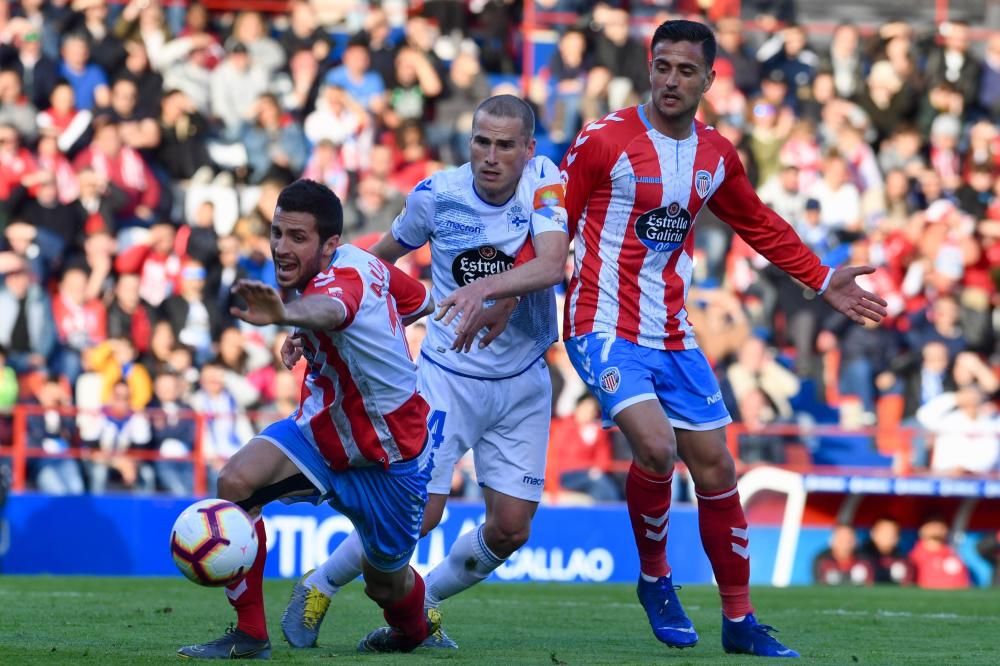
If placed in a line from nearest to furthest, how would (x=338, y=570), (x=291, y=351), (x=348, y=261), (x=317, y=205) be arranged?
→ (x=317, y=205) → (x=348, y=261) → (x=291, y=351) → (x=338, y=570)

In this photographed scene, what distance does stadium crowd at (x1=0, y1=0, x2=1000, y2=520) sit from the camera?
15891mm

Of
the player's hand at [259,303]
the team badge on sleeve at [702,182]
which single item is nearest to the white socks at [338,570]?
the player's hand at [259,303]

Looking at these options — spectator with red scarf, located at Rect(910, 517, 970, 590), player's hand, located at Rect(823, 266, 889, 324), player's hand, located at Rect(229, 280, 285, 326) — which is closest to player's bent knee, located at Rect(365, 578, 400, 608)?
player's hand, located at Rect(229, 280, 285, 326)

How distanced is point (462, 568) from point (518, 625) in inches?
50.8

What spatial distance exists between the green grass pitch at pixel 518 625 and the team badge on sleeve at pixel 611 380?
1.18 metres

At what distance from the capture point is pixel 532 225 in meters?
7.65

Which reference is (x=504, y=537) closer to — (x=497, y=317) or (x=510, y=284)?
(x=497, y=317)

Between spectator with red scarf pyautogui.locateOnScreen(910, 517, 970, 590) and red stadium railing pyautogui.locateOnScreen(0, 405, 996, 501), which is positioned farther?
spectator with red scarf pyautogui.locateOnScreen(910, 517, 970, 590)

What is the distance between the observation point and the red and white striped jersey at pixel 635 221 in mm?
7754

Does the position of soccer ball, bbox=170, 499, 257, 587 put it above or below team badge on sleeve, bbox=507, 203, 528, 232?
below

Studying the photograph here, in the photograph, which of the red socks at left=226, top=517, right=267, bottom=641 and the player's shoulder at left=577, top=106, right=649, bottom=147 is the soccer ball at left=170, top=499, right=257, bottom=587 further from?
the player's shoulder at left=577, top=106, right=649, bottom=147

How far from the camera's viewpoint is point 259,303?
5652 millimetres

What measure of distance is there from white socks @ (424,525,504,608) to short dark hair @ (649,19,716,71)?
2.44 meters

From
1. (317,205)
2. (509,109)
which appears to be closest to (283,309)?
(317,205)
